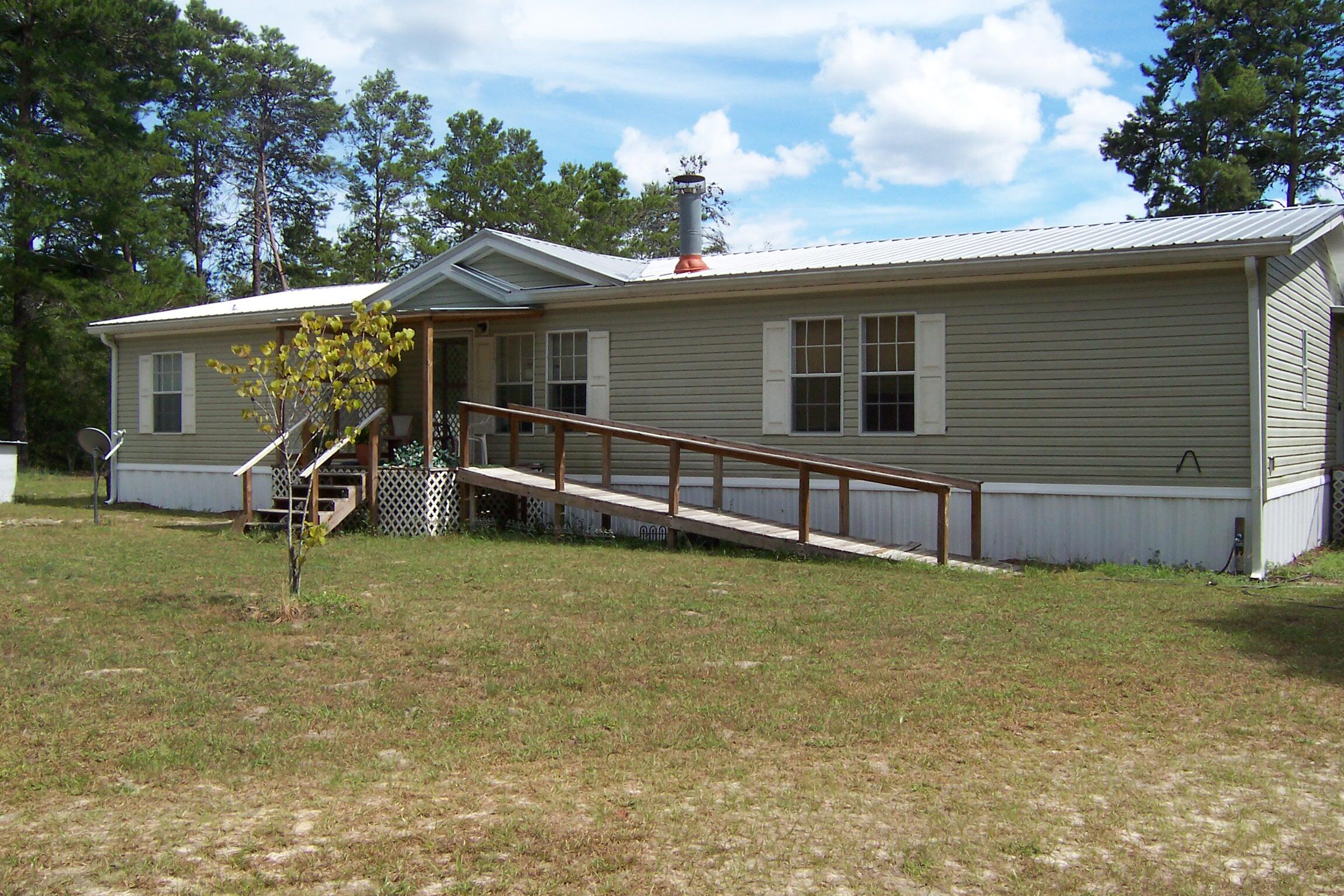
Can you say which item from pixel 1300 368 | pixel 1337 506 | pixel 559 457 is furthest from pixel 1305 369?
pixel 559 457

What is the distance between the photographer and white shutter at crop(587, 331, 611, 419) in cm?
1395

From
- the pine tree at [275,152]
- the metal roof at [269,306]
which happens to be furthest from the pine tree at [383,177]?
the metal roof at [269,306]

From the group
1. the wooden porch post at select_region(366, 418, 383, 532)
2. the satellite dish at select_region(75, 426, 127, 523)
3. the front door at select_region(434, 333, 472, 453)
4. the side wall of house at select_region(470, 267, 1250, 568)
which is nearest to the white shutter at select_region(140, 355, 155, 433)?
the satellite dish at select_region(75, 426, 127, 523)

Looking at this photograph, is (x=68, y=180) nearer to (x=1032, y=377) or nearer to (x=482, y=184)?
(x=482, y=184)

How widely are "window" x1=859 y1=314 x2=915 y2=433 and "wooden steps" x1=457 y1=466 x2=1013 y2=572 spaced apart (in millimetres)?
1578

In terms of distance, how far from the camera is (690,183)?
50.3ft

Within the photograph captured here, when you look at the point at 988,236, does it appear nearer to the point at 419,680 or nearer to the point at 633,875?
the point at 419,680

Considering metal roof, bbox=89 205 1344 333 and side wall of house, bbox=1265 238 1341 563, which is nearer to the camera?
metal roof, bbox=89 205 1344 333

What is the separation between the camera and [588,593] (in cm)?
881

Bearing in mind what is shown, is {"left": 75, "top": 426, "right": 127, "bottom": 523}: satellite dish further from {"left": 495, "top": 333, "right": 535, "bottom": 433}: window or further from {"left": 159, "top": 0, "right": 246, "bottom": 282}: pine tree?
{"left": 159, "top": 0, "right": 246, "bottom": 282}: pine tree

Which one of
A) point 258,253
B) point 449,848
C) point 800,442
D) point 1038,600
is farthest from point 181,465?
point 258,253

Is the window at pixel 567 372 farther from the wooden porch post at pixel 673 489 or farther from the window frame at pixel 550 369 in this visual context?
the wooden porch post at pixel 673 489

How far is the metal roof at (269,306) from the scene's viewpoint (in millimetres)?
16422

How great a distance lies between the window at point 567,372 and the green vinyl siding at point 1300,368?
7679 millimetres
